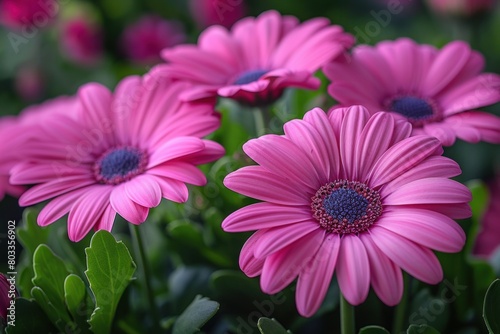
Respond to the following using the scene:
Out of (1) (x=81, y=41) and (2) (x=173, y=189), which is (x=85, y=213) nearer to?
(2) (x=173, y=189)

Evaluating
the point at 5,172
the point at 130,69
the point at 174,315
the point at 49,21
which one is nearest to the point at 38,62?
the point at 49,21

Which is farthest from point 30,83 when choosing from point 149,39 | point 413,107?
point 413,107

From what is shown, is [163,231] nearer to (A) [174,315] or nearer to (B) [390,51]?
(A) [174,315]

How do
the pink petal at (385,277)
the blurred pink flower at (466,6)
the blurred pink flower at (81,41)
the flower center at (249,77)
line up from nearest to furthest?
the pink petal at (385,277), the flower center at (249,77), the blurred pink flower at (466,6), the blurred pink flower at (81,41)

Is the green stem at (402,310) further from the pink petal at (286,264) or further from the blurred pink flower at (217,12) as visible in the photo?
the blurred pink flower at (217,12)

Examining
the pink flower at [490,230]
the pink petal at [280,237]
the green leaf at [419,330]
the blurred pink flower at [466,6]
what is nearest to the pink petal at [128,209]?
the pink petal at [280,237]

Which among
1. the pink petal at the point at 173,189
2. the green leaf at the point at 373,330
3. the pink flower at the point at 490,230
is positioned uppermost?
the pink petal at the point at 173,189
